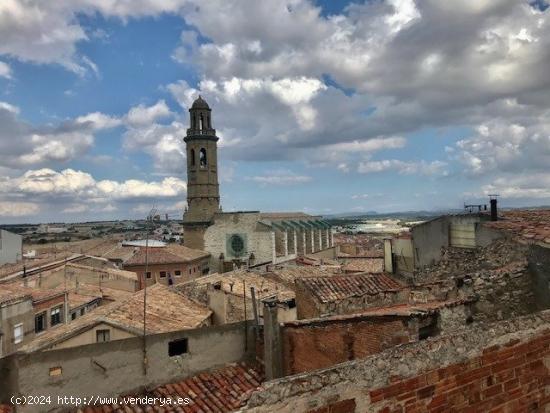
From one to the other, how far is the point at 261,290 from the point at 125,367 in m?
10.7

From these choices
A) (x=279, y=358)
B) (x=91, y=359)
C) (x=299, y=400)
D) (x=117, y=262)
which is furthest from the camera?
(x=117, y=262)

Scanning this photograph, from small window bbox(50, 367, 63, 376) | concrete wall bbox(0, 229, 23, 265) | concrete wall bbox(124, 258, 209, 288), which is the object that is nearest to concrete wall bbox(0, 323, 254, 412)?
small window bbox(50, 367, 63, 376)

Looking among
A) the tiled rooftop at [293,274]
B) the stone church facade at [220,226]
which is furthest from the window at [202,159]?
the tiled rooftop at [293,274]

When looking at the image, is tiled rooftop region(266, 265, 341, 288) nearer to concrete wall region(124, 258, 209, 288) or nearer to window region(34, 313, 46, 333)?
window region(34, 313, 46, 333)

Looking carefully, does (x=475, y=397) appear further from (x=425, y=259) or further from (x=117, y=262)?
(x=117, y=262)

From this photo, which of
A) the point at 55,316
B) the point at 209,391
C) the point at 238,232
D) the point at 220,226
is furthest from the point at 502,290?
the point at 220,226

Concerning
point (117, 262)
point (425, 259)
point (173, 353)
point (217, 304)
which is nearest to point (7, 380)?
point (173, 353)

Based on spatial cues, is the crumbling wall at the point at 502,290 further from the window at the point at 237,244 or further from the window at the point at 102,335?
the window at the point at 237,244

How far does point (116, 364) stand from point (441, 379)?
8539 mm

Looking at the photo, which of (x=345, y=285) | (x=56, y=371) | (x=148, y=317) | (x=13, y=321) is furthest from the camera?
(x=13, y=321)

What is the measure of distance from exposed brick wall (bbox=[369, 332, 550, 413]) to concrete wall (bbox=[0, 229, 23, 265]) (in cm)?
4324

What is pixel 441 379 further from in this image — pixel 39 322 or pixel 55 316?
pixel 55 316

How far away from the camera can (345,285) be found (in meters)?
15.4

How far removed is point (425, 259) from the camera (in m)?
14.7
